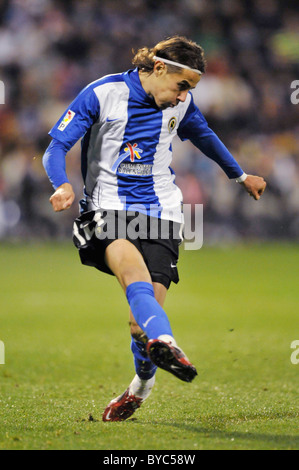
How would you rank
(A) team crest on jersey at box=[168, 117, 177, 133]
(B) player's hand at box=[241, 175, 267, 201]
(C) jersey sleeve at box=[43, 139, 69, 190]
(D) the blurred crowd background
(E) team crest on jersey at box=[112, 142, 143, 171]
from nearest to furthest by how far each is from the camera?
(C) jersey sleeve at box=[43, 139, 69, 190]
(E) team crest on jersey at box=[112, 142, 143, 171]
(A) team crest on jersey at box=[168, 117, 177, 133]
(B) player's hand at box=[241, 175, 267, 201]
(D) the blurred crowd background

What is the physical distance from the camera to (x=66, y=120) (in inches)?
161

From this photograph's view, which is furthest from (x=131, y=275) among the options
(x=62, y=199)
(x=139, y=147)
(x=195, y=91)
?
(x=195, y=91)

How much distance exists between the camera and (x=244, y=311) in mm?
9305

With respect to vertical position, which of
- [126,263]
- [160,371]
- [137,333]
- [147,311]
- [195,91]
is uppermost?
[126,263]

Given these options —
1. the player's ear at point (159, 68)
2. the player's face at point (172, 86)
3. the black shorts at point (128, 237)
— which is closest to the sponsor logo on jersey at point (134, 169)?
the black shorts at point (128, 237)

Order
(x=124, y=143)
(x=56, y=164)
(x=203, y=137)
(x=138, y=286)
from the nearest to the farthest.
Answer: (x=138, y=286)
(x=56, y=164)
(x=124, y=143)
(x=203, y=137)

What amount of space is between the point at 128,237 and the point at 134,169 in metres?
0.44

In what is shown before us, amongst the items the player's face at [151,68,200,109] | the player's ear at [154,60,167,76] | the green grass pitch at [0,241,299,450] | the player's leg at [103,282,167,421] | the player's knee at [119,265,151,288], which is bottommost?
the green grass pitch at [0,241,299,450]

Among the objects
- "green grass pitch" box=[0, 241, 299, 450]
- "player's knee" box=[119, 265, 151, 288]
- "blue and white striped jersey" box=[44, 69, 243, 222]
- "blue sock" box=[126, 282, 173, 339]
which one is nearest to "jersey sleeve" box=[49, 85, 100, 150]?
"blue and white striped jersey" box=[44, 69, 243, 222]

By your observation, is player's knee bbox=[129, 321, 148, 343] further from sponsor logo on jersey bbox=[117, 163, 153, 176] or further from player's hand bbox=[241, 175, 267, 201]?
player's hand bbox=[241, 175, 267, 201]

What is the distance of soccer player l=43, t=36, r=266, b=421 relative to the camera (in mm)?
4055

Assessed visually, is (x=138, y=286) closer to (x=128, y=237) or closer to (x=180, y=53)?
(x=128, y=237)

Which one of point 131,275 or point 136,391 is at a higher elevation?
point 131,275

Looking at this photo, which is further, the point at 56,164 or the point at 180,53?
the point at 180,53
